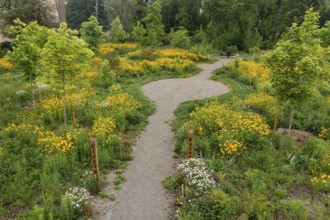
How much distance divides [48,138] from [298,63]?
8.02 metres

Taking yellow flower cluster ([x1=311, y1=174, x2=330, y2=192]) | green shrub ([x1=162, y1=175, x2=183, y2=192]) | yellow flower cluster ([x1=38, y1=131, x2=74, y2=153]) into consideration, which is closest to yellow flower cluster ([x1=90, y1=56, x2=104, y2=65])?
yellow flower cluster ([x1=38, y1=131, x2=74, y2=153])

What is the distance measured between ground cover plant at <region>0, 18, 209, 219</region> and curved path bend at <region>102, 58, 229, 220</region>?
0.50 m

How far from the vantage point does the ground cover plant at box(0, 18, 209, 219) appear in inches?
250

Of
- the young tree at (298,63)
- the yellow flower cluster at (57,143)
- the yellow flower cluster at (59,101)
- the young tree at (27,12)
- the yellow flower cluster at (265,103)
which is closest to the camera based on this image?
the yellow flower cluster at (57,143)

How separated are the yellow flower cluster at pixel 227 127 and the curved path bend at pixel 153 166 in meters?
1.31

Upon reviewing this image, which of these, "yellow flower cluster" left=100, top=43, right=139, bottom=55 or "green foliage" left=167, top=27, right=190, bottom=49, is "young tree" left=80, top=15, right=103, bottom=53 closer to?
"yellow flower cluster" left=100, top=43, right=139, bottom=55

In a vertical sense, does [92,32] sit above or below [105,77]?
above

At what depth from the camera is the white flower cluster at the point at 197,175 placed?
21.4 feet

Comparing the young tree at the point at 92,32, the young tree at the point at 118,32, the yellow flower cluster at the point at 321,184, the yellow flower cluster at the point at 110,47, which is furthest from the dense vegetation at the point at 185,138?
the young tree at the point at 118,32

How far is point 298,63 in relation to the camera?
782cm

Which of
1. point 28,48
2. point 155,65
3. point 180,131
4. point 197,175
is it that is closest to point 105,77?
point 28,48

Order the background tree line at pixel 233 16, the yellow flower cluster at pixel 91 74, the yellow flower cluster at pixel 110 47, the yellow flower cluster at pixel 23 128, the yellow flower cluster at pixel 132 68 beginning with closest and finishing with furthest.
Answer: the yellow flower cluster at pixel 23 128 < the yellow flower cluster at pixel 91 74 < the yellow flower cluster at pixel 132 68 < the yellow flower cluster at pixel 110 47 < the background tree line at pixel 233 16

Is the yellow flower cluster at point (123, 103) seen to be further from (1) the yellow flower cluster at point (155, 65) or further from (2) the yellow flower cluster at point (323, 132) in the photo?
(2) the yellow flower cluster at point (323, 132)

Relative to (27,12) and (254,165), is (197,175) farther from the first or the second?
(27,12)
